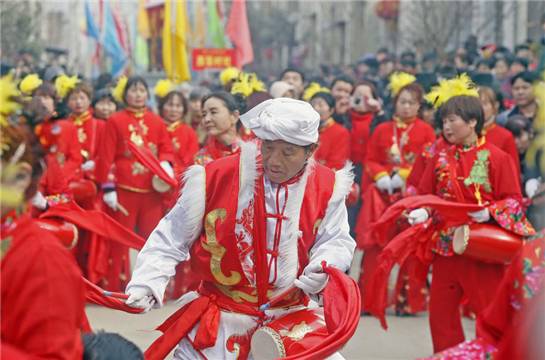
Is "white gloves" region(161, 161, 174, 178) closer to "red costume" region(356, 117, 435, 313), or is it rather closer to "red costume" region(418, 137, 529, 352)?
"red costume" region(356, 117, 435, 313)

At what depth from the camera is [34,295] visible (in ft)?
7.25

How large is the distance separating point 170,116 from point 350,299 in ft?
16.3

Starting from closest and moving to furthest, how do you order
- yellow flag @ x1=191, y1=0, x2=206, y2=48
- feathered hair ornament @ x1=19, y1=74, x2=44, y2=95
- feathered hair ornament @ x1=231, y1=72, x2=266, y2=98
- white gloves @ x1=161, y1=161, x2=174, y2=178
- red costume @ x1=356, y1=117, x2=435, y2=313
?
feathered hair ornament @ x1=19, y1=74, x2=44, y2=95, feathered hair ornament @ x1=231, y1=72, x2=266, y2=98, red costume @ x1=356, y1=117, x2=435, y2=313, white gloves @ x1=161, y1=161, x2=174, y2=178, yellow flag @ x1=191, y1=0, x2=206, y2=48

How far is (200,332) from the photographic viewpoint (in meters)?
3.46

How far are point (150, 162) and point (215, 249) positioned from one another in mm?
3558

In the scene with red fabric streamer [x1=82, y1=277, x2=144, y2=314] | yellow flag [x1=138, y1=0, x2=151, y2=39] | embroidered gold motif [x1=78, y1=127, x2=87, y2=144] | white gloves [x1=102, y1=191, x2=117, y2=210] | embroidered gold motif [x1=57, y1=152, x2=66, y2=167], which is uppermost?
yellow flag [x1=138, y1=0, x2=151, y2=39]

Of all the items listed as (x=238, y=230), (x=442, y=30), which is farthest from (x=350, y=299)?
(x=442, y=30)

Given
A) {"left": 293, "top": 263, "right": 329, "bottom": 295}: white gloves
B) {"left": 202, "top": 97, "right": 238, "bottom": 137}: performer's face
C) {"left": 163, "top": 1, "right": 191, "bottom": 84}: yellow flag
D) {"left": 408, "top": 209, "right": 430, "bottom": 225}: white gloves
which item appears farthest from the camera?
{"left": 163, "top": 1, "right": 191, "bottom": 84}: yellow flag

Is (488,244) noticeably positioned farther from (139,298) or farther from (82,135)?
(82,135)

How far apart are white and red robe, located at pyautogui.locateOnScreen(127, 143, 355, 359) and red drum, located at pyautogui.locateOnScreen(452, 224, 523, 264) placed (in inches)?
66.6

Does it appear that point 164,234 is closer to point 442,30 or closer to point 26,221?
point 26,221

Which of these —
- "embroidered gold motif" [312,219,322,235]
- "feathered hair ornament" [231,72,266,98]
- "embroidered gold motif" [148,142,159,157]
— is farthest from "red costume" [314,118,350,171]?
"embroidered gold motif" [312,219,322,235]

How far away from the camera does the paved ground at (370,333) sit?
6.05m

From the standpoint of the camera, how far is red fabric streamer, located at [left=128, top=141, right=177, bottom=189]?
6984mm
